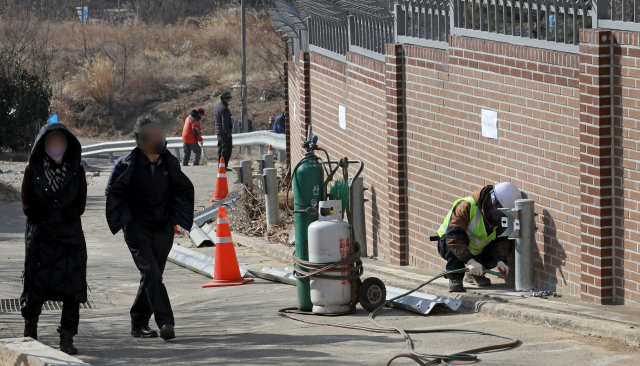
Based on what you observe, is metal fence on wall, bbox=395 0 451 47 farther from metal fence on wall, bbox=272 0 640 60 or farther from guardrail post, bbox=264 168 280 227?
guardrail post, bbox=264 168 280 227

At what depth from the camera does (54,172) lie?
6086mm

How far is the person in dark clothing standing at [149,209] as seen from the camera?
632cm

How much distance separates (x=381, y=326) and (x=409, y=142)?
2.90 metres

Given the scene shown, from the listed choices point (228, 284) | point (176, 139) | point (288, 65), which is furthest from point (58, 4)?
point (228, 284)

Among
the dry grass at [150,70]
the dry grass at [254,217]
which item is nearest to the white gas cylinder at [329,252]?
the dry grass at [254,217]

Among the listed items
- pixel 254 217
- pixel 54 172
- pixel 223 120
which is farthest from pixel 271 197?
pixel 223 120

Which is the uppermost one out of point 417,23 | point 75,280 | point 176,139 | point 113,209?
point 417,23

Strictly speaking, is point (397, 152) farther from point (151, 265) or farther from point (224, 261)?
point (151, 265)

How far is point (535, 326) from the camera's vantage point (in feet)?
20.7

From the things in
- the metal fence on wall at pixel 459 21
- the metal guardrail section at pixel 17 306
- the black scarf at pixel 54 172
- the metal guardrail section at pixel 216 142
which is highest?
the metal fence on wall at pixel 459 21

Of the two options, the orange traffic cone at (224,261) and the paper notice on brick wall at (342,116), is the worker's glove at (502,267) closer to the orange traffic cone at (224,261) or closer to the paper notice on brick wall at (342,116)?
the orange traffic cone at (224,261)

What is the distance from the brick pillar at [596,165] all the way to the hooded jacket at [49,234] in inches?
154

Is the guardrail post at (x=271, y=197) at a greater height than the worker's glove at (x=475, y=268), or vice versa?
the worker's glove at (x=475, y=268)

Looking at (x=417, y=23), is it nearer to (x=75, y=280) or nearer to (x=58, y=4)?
(x=75, y=280)
